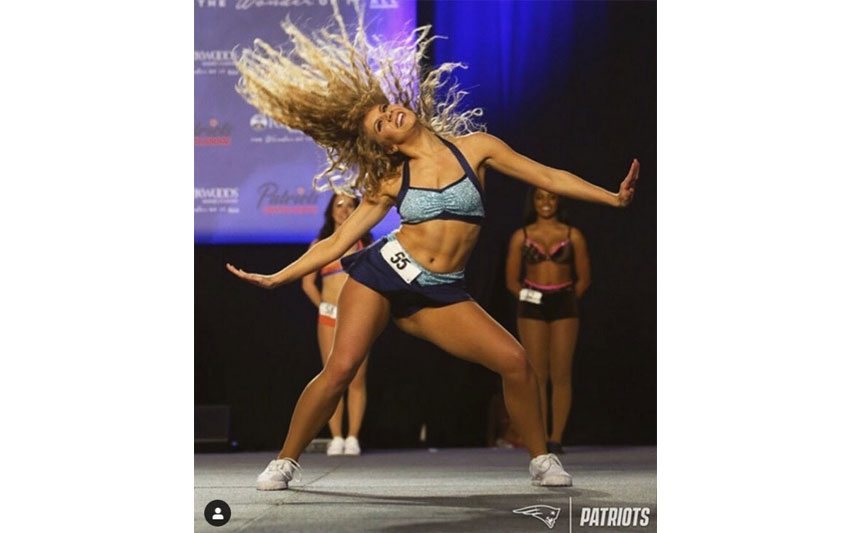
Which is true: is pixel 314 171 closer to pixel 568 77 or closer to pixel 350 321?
pixel 350 321

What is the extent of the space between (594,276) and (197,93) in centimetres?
199

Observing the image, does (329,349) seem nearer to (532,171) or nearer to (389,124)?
(389,124)

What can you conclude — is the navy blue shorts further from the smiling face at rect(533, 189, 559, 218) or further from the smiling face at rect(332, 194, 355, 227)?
the smiling face at rect(533, 189, 559, 218)

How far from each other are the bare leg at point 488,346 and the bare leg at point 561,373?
0.31 m

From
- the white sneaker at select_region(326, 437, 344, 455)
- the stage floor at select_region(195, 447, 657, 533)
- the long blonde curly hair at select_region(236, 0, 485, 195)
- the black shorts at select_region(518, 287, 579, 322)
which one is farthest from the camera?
the white sneaker at select_region(326, 437, 344, 455)

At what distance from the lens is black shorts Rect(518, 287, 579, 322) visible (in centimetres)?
626

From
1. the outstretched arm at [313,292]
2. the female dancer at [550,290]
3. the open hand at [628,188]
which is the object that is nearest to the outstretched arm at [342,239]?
the outstretched arm at [313,292]

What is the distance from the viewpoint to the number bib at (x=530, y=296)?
628 cm

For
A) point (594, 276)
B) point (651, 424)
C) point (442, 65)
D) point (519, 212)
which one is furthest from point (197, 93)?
point (651, 424)

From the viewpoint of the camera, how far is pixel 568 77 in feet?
20.5

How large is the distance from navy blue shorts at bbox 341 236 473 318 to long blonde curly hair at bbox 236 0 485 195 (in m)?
0.31

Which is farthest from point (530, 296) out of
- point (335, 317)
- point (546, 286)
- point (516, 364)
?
point (335, 317)

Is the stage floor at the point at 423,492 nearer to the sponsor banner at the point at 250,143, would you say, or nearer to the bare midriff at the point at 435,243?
the bare midriff at the point at 435,243

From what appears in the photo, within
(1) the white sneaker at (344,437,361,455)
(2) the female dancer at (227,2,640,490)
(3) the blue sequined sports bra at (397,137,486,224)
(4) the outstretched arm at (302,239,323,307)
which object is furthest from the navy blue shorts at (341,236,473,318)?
(1) the white sneaker at (344,437,361,455)
